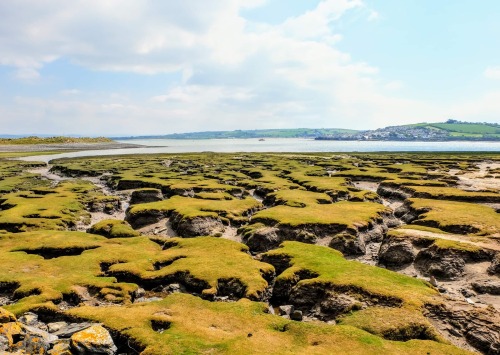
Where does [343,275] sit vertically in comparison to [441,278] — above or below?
above

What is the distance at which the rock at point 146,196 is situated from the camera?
196ft

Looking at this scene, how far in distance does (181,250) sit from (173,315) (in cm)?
1284

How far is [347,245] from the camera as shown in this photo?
3528 cm

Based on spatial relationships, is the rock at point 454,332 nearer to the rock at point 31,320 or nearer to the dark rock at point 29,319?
the rock at point 31,320

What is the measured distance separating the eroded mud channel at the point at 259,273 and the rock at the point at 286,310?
224 millimetres

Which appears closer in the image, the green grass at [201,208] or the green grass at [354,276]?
the green grass at [354,276]

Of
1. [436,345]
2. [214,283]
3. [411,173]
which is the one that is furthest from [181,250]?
[411,173]

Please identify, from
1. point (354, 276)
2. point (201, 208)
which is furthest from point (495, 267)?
point (201, 208)

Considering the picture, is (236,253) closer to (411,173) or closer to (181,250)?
(181,250)

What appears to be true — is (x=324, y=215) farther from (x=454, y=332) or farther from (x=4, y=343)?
(x=4, y=343)

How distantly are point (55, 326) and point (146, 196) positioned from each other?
42.1 meters

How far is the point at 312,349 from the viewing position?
16.1m

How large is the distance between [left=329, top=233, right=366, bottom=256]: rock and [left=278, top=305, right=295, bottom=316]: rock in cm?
1363

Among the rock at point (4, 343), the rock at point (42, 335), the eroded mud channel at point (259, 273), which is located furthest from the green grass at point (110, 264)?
the rock at point (4, 343)
